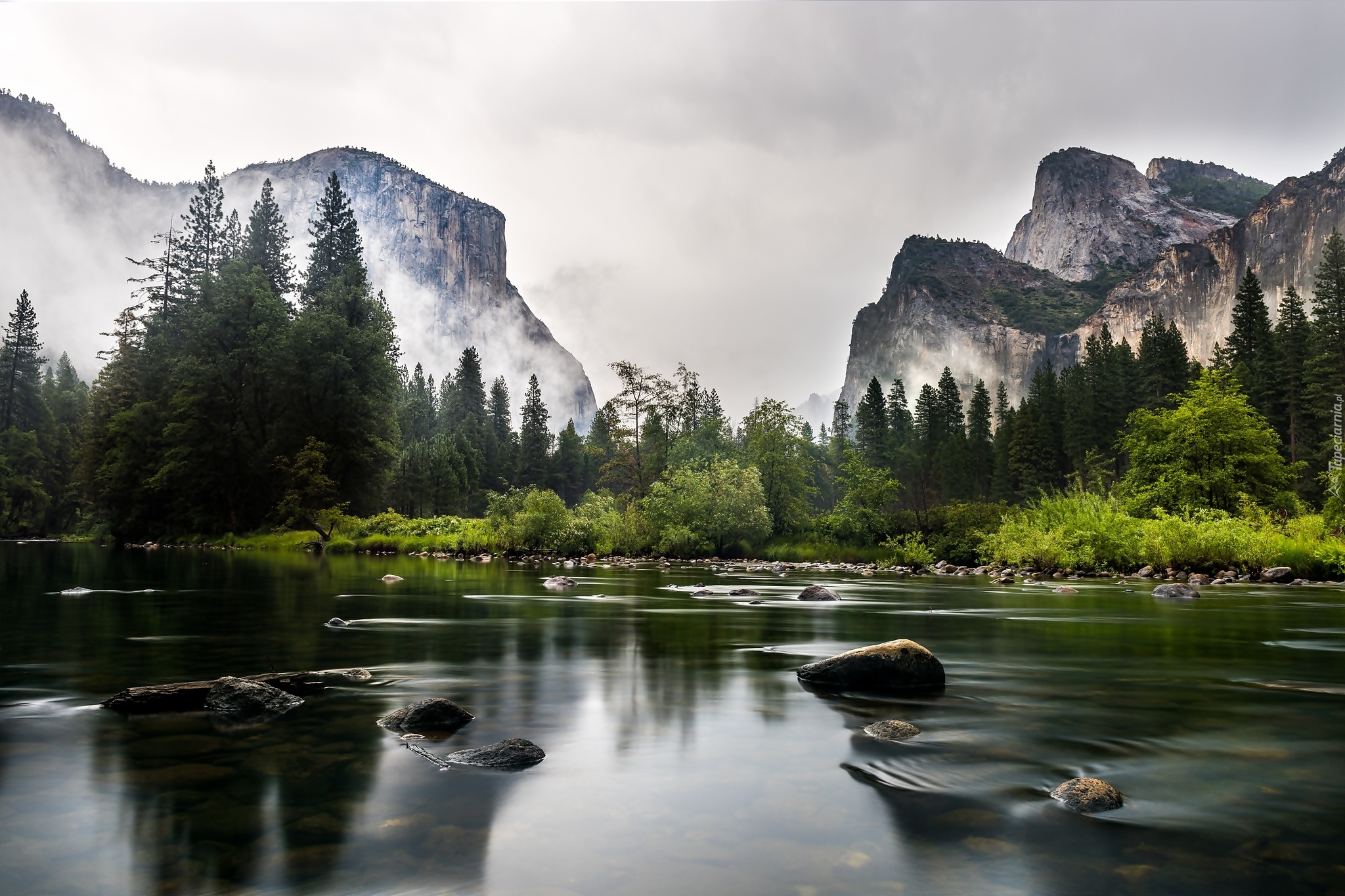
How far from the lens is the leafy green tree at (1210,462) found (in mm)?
32062

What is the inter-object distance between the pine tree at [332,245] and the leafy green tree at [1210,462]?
198ft

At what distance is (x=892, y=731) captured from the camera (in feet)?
20.7

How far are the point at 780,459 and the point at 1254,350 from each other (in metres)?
53.7

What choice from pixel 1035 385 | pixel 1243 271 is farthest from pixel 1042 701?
pixel 1243 271

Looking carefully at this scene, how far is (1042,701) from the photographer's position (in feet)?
25.3

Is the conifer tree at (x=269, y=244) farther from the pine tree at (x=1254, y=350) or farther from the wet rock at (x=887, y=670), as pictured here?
the pine tree at (x=1254, y=350)

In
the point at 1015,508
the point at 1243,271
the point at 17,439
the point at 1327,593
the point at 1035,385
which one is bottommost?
the point at 1327,593

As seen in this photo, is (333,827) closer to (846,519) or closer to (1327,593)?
(1327,593)

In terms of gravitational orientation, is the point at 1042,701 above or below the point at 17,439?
below

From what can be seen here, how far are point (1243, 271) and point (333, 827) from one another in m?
198

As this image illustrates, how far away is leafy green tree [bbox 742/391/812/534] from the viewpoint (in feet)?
166

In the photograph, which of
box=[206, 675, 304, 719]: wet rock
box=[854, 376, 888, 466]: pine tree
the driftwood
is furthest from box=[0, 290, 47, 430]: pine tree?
box=[854, 376, 888, 466]: pine tree

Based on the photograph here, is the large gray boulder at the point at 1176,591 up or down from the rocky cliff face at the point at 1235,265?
down

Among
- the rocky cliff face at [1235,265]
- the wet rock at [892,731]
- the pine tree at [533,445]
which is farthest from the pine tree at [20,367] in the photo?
the rocky cliff face at [1235,265]
